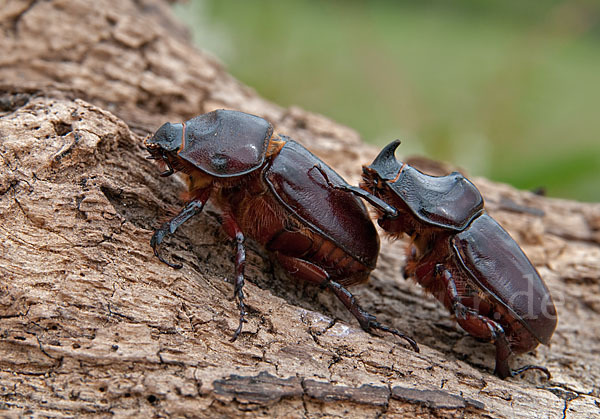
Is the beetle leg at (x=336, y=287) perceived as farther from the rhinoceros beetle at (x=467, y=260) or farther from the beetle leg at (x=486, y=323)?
the rhinoceros beetle at (x=467, y=260)

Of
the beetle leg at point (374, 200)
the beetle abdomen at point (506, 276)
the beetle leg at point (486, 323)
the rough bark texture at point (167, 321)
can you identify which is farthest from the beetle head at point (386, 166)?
the rough bark texture at point (167, 321)

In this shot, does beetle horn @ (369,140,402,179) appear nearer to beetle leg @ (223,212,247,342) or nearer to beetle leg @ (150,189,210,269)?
beetle leg @ (223,212,247,342)

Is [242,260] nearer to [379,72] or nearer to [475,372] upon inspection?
[475,372]

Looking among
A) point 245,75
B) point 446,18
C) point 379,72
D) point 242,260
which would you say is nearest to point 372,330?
point 242,260

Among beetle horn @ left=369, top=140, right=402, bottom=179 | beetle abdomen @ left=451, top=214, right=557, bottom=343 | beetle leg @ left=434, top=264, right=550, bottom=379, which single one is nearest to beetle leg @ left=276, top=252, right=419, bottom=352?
beetle leg @ left=434, top=264, right=550, bottom=379

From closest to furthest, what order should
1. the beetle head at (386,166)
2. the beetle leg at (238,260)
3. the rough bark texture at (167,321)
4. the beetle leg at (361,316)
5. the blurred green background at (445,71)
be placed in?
the rough bark texture at (167,321), the beetle leg at (238,260), the beetle leg at (361,316), the beetle head at (386,166), the blurred green background at (445,71)

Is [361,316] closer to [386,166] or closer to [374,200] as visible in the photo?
[374,200]
